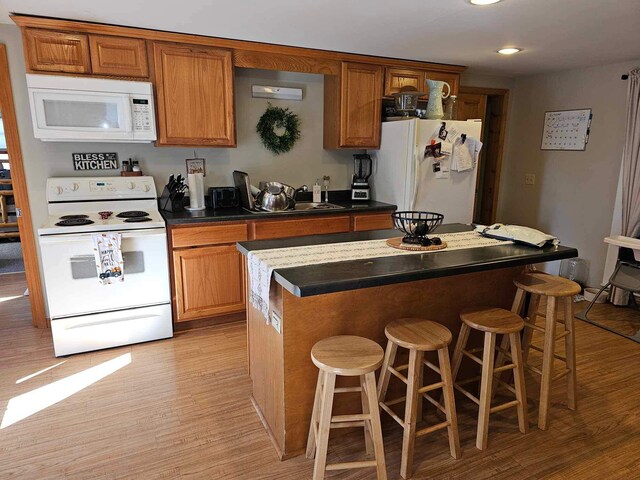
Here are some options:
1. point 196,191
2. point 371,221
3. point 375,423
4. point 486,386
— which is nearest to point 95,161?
point 196,191

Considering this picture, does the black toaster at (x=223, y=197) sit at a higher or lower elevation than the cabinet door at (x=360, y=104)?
lower

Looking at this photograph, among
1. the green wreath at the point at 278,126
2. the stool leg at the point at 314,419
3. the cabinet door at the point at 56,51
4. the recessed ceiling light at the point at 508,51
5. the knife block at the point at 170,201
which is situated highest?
the recessed ceiling light at the point at 508,51

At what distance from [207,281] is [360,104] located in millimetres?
2069

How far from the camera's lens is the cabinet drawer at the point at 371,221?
3693mm

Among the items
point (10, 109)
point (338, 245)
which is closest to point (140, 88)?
point (10, 109)

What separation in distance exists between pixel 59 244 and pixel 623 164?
4541mm

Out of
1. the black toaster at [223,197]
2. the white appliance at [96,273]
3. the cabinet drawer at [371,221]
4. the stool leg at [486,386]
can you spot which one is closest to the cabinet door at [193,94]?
the black toaster at [223,197]

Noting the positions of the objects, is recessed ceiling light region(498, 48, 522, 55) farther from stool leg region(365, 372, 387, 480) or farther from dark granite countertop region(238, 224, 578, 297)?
stool leg region(365, 372, 387, 480)

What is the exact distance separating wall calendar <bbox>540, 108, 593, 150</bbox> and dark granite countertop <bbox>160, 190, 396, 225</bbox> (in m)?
2.00

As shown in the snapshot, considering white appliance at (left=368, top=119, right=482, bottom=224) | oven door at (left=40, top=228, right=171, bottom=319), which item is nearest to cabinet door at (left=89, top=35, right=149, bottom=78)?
oven door at (left=40, top=228, right=171, bottom=319)

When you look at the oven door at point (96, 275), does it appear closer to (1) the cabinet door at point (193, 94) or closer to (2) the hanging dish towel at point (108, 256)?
(2) the hanging dish towel at point (108, 256)

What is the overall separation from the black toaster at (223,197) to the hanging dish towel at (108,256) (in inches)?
35.7

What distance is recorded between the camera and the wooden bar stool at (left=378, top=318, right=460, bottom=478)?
1.73m

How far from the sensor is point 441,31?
2.88 meters
